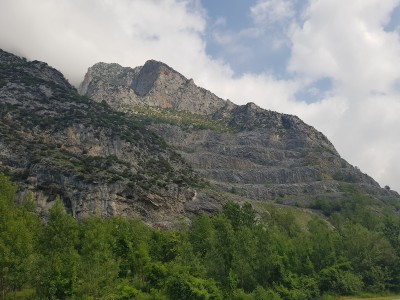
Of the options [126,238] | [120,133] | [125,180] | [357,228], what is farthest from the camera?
[120,133]

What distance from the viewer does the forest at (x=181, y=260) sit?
156 ft

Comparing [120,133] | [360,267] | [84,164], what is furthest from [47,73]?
[360,267]

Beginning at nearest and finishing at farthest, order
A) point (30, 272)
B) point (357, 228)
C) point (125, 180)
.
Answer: point (30, 272), point (357, 228), point (125, 180)

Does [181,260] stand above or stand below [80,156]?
below

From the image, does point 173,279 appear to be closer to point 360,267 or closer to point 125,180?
point 360,267

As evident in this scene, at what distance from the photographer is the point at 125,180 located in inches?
4806

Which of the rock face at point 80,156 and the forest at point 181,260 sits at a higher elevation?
the rock face at point 80,156

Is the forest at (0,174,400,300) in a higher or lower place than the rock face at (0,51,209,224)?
lower

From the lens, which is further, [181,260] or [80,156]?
[80,156]

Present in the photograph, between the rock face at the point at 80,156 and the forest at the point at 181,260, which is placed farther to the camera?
the rock face at the point at 80,156

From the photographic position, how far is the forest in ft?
156

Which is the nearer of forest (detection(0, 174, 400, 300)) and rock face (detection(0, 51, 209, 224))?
forest (detection(0, 174, 400, 300))

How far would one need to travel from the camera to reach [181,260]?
6378cm

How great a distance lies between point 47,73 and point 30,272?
168m
